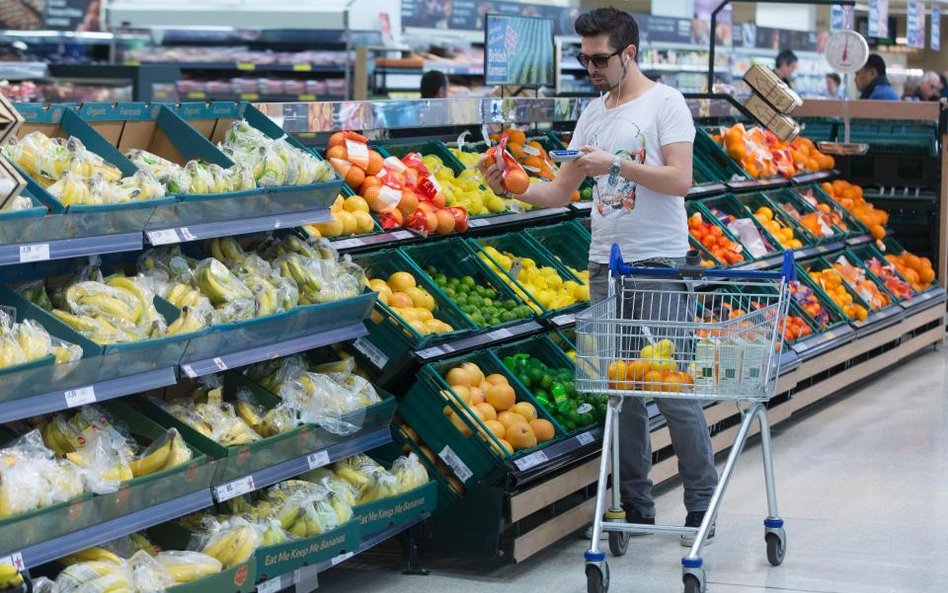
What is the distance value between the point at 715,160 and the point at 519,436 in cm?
365

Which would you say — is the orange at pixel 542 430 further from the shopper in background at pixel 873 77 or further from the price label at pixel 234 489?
the shopper in background at pixel 873 77

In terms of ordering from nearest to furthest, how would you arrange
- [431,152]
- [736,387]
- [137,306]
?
[137,306], [736,387], [431,152]

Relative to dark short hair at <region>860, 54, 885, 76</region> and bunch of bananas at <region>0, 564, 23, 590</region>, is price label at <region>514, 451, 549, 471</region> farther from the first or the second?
dark short hair at <region>860, 54, 885, 76</region>

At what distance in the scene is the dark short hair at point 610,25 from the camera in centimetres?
464

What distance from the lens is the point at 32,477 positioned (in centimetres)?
329

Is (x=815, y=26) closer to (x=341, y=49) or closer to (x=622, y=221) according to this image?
(x=341, y=49)

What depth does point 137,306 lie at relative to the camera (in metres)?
3.77

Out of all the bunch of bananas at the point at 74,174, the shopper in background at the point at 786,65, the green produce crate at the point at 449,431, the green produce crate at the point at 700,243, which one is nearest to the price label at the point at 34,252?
the bunch of bananas at the point at 74,174

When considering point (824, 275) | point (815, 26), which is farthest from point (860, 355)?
point (815, 26)

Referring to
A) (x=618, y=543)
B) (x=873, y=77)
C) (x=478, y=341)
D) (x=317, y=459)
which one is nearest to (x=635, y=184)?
(x=478, y=341)

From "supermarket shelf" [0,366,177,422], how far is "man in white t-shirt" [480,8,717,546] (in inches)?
59.5

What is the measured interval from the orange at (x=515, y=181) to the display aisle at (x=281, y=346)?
42mm

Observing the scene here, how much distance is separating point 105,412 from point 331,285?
878 mm

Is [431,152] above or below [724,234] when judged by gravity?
above
